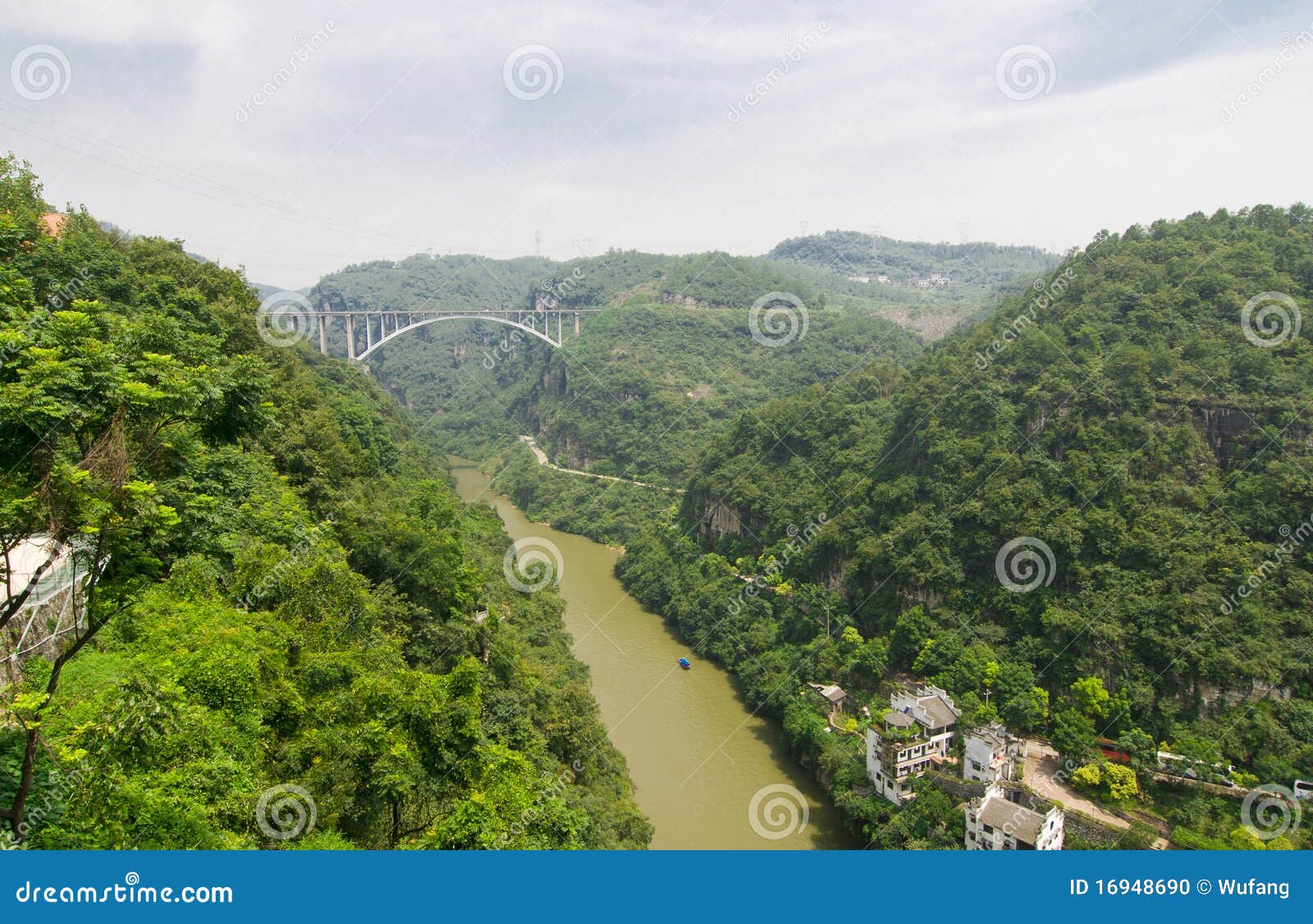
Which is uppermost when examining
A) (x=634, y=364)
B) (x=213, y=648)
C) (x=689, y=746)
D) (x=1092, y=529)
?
(x=634, y=364)

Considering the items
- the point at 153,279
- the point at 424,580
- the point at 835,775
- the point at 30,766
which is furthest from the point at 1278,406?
the point at 153,279

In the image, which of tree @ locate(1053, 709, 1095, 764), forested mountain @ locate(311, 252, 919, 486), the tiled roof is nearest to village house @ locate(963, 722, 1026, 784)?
tree @ locate(1053, 709, 1095, 764)

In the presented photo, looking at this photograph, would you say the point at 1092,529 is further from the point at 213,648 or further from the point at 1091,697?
the point at 213,648

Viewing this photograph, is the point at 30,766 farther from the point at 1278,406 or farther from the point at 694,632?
the point at 1278,406

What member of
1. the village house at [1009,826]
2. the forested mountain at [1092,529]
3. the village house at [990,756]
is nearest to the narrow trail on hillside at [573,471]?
the forested mountain at [1092,529]

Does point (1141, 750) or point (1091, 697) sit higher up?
point (1091, 697)

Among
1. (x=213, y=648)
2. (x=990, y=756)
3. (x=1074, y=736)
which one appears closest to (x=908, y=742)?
(x=990, y=756)

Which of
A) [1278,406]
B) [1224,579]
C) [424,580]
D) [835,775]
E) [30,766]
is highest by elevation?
[1278,406]
